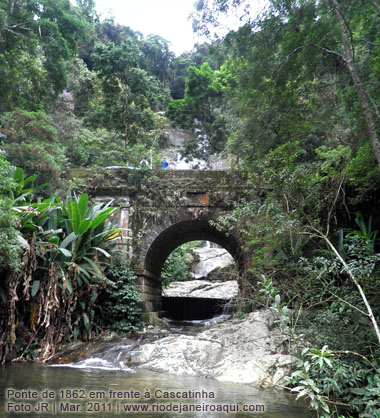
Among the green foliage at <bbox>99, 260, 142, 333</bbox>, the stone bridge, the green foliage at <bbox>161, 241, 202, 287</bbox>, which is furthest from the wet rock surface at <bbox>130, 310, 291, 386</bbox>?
the green foliage at <bbox>161, 241, 202, 287</bbox>

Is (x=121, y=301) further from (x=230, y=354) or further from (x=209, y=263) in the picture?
(x=209, y=263)

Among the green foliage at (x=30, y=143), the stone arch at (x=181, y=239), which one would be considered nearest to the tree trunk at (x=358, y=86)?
the stone arch at (x=181, y=239)

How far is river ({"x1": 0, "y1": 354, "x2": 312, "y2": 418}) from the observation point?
2.89 meters

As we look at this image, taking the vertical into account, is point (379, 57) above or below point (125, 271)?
above

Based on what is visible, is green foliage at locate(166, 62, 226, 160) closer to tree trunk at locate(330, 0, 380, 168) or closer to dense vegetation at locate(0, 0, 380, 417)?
dense vegetation at locate(0, 0, 380, 417)

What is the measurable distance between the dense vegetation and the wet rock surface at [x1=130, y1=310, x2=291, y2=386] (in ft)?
1.84

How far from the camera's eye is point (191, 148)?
1554 centimetres

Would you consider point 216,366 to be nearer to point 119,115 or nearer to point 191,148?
point 119,115

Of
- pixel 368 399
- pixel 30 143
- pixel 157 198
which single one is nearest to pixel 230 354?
pixel 368 399

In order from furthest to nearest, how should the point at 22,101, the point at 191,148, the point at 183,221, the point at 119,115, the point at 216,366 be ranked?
1. the point at 191,148
2. the point at 119,115
3. the point at 22,101
4. the point at 183,221
5. the point at 216,366

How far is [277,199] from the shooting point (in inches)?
214

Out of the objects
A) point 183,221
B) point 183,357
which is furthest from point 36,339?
point 183,221

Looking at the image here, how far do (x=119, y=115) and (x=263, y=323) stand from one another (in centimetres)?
954

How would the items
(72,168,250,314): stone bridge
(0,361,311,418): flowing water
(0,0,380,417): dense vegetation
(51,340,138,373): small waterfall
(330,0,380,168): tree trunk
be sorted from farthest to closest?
(72,168,250,314): stone bridge
(51,340,138,373): small waterfall
(330,0,380,168): tree trunk
(0,0,380,417): dense vegetation
(0,361,311,418): flowing water
